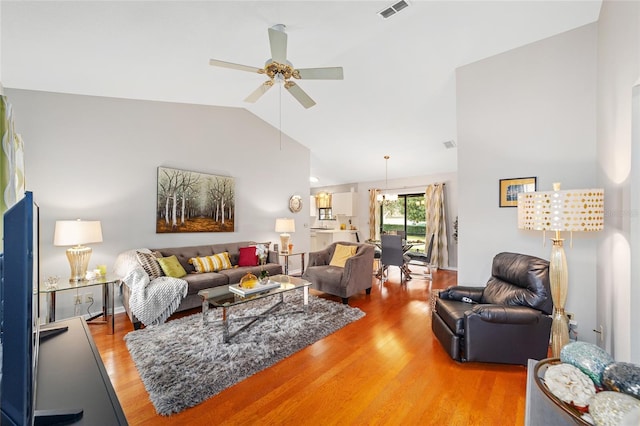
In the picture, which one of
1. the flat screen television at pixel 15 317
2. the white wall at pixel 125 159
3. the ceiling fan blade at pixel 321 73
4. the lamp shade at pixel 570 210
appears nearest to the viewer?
the flat screen television at pixel 15 317

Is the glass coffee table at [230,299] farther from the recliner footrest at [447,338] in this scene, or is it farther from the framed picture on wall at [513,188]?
the framed picture on wall at [513,188]

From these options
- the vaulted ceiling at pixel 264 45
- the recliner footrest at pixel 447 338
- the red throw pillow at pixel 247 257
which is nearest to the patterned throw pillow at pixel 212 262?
the red throw pillow at pixel 247 257

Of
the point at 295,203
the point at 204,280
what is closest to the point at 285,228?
the point at 295,203

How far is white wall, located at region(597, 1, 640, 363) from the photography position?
1520mm

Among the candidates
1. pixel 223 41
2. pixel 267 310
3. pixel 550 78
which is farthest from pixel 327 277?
pixel 550 78

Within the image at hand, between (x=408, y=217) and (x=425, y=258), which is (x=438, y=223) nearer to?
(x=408, y=217)

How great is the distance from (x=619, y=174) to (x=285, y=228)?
4481 millimetres

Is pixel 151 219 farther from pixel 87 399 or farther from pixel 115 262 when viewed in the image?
pixel 87 399

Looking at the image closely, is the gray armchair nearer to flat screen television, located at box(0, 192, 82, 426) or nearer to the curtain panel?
the curtain panel

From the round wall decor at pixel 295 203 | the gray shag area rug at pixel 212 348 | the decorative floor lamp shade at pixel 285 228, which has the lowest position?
the gray shag area rug at pixel 212 348

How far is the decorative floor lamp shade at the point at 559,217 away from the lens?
196 cm

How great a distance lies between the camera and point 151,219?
4.04 meters

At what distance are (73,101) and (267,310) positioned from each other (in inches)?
142

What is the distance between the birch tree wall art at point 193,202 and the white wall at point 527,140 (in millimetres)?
3793
